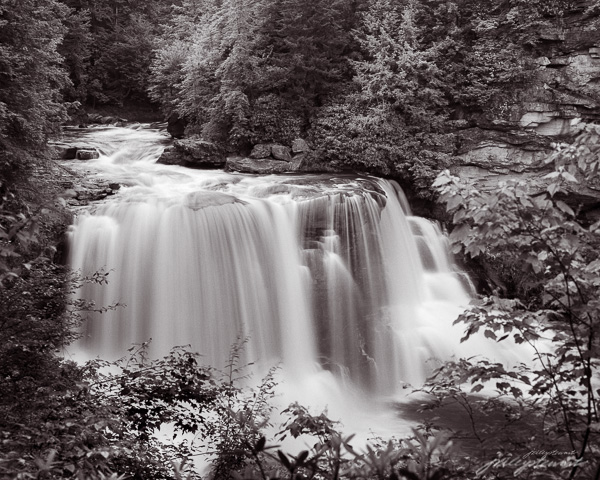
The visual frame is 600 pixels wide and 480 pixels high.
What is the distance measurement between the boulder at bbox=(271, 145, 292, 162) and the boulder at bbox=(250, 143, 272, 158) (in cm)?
16

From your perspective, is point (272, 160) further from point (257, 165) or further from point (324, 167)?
point (324, 167)

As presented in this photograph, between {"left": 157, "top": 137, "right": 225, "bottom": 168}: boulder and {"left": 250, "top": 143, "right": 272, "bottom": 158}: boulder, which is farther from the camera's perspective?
{"left": 250, "top": 143, "right": 272, "bottom": 158}: boulder

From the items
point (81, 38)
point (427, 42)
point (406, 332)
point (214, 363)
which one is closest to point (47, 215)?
point (214, 363)

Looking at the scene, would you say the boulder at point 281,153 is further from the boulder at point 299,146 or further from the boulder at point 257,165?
the boulder at point 299,146

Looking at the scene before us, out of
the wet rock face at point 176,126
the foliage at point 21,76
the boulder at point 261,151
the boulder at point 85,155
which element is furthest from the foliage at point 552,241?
the wet rock face at point 176,126

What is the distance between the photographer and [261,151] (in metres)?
14.9

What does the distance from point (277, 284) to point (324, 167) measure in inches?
223

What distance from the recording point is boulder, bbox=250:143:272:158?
48.8 ft

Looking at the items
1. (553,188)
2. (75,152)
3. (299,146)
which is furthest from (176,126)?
(553,188)

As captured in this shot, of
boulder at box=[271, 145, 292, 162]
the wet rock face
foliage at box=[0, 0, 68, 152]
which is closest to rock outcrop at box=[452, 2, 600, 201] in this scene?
boulder at box=[271, 145, 292, 162]

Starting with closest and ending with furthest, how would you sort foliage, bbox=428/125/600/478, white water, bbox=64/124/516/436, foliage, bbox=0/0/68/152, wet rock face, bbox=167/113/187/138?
foliage, bbox=428/125/600/478 < foliage, bbox=0/0/68/152 < white water, bbox=64/124/516/436 < wet rock face, bbox=167/113/187/138

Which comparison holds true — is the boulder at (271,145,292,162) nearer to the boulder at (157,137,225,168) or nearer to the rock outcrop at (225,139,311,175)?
the rock outcrop at (225,139,311,175)

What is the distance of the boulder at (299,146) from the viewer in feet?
49.6

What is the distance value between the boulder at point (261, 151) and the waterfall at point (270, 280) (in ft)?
7.48
